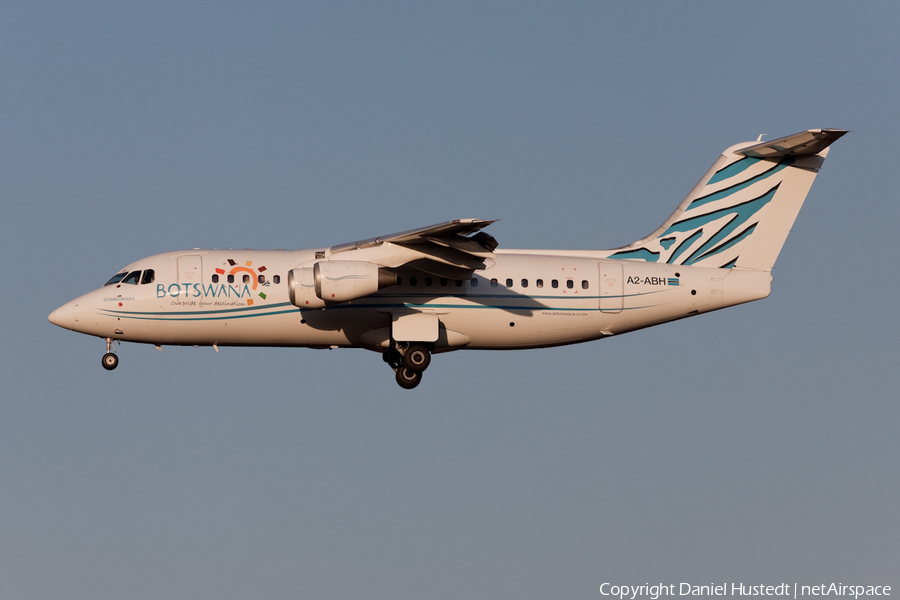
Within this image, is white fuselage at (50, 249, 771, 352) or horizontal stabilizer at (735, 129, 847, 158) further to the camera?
horizontal stabilizer at (735, 129, 847, 158)

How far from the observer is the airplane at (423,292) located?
25.0 meters

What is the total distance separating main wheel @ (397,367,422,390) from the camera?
85.6ft

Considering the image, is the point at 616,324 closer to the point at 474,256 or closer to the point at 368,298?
the point at 474,256

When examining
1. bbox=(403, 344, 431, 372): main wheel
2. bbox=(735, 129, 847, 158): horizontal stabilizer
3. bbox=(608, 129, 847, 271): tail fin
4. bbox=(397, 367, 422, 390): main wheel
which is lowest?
bbox=(397, 367, 422, 390): main wheel

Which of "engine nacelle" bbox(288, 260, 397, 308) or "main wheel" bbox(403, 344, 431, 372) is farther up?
"engine nacelle" bbox(288, 260, 397, 308)

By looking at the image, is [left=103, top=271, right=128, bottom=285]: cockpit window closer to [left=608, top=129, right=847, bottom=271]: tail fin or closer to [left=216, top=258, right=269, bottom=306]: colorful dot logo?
[left=216, top=258, right=269, bottom=306]: colorful dot logo

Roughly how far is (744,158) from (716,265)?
276 centimetres

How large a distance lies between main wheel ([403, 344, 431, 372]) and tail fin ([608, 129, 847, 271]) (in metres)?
4.96

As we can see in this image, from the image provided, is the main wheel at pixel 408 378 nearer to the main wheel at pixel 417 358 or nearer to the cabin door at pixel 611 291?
the main wheel at pixel 417 358

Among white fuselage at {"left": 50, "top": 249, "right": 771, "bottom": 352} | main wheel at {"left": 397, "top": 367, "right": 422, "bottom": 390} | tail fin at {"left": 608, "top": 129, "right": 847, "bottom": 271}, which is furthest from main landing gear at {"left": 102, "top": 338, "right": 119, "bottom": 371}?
tail fin at {"left": 608, "top": 129, "right": 847, "bottom": 271}

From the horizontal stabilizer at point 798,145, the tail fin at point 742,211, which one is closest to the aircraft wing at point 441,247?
the tail fin at point 742,211

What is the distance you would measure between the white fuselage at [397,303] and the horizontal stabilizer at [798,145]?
3159mm

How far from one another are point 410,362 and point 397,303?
129 centimetres

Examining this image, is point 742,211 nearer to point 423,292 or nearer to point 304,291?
point 423,292
